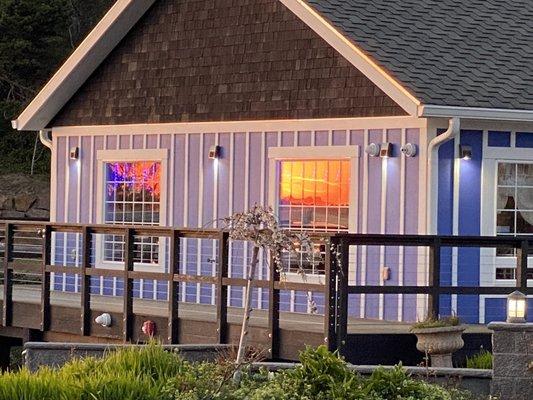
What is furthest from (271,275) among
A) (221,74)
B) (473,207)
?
(221,74)

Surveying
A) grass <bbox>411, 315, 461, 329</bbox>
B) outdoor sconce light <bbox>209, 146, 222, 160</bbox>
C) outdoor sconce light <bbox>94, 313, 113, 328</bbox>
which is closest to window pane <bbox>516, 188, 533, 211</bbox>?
grass <bbox>411, 315, 461, 329</bbox>

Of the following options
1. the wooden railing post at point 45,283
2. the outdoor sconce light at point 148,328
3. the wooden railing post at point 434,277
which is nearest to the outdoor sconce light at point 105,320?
the outdoor sconce light at point 148,328

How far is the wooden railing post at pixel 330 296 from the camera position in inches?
560

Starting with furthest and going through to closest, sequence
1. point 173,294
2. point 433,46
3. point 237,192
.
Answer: point 237,192
point 433,46
point 173,294

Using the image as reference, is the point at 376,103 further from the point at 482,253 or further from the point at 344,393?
the point at 344,393

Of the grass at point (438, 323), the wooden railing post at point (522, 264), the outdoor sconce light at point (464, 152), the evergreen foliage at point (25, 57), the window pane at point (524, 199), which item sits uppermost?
the evergreen foliage at point (25, 57)

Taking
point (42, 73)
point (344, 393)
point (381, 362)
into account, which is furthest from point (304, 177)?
point (42, 73)

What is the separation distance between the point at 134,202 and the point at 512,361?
9.70 metres

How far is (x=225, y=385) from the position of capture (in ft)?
35.9

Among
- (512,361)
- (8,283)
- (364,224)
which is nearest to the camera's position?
(512,361)

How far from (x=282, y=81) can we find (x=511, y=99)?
3.08 m

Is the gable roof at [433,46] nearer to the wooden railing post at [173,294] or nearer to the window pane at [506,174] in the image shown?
the window pane at [506,174]

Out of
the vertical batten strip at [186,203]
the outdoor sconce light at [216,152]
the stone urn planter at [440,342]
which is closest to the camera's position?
the stone urn planter at [440,342]

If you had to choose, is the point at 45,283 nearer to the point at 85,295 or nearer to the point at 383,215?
the point at 85,295
